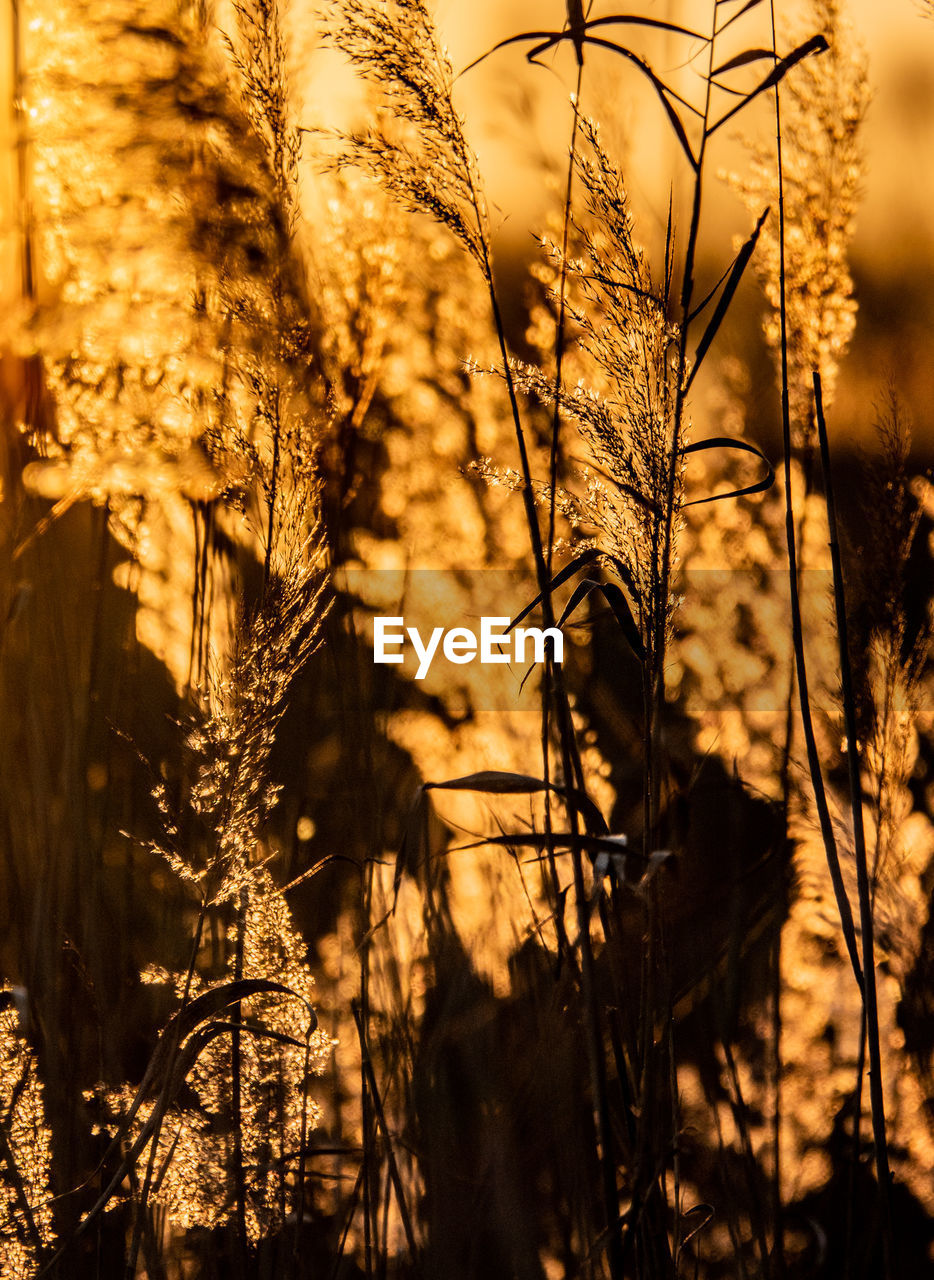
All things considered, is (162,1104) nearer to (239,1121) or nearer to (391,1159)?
(239,1121)

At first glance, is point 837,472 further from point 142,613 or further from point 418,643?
point 142,613

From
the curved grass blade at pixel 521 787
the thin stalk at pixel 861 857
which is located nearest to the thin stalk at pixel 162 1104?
the curved grass blade at pixel 521 787

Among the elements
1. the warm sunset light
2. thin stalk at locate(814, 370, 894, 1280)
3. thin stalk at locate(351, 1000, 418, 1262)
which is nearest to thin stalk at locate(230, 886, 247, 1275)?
the warm sunset light

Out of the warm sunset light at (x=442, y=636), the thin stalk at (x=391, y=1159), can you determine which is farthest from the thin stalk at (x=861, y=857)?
the thin stalk at (x=391, y=1159)

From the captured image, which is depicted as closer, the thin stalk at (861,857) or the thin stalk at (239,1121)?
the thin stalk at (861,857)

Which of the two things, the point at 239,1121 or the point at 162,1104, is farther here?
the point at 239,1121

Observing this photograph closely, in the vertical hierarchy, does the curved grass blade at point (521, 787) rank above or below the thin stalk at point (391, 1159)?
above

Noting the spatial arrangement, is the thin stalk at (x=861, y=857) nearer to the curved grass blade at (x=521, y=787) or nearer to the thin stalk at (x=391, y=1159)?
the curved grass blade at (x=521, y=787)

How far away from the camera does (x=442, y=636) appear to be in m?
0.97

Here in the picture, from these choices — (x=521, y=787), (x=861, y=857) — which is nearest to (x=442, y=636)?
(x=521, y=787)

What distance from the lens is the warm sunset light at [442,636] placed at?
0.88 m

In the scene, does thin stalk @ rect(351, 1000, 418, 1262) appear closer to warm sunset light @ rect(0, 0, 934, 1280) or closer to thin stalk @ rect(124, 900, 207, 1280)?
warm sunset light @ rect(0, 0, 934, 1280)

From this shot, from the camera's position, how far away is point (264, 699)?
0.75 m

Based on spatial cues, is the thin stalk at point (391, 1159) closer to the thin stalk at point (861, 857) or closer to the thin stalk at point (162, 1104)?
the thin stalk at point (162, 1104)
